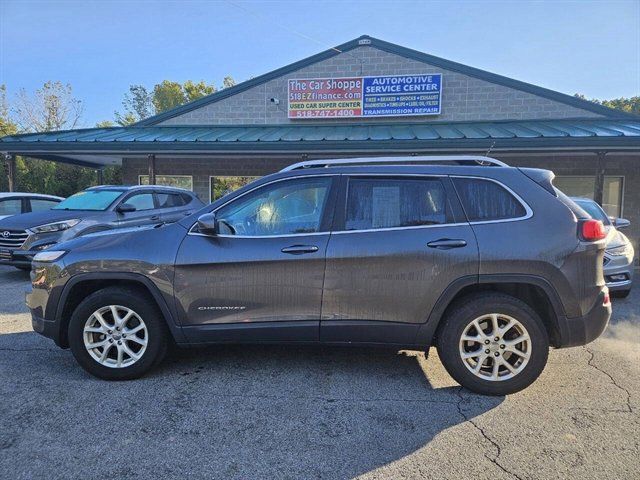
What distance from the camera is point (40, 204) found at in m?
10.2

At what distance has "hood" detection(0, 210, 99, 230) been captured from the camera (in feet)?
25.7

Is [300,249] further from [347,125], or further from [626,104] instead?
[626,104]

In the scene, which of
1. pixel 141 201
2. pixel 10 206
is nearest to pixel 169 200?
pixel 141 201

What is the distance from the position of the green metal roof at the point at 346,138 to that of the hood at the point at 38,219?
3.29m

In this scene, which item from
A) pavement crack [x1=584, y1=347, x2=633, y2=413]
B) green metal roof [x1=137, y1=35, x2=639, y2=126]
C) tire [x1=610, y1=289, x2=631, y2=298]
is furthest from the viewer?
green metal roof [x1=137, y1=35, x2=639, y2=126]

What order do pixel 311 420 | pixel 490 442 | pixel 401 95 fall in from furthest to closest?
pixel 401 95 < pixel 311 420 < pixel 490 442

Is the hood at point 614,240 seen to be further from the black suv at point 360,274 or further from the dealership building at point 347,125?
the dealership building at point 347,125

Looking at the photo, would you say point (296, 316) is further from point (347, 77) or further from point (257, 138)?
point (347, 77)

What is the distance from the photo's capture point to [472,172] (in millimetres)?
3627

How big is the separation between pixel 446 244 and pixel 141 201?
690cm

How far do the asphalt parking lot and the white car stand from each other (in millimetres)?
6610

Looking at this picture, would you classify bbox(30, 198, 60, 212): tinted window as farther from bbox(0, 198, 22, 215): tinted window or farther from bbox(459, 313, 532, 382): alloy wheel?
bbox(459, 313, 532, 382): alloy wheel

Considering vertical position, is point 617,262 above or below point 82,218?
below

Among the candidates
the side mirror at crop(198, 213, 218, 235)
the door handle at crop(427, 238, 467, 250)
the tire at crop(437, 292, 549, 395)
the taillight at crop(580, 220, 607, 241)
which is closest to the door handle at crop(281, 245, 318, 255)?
the side mirror at crop(198, 213, 218, 235)
